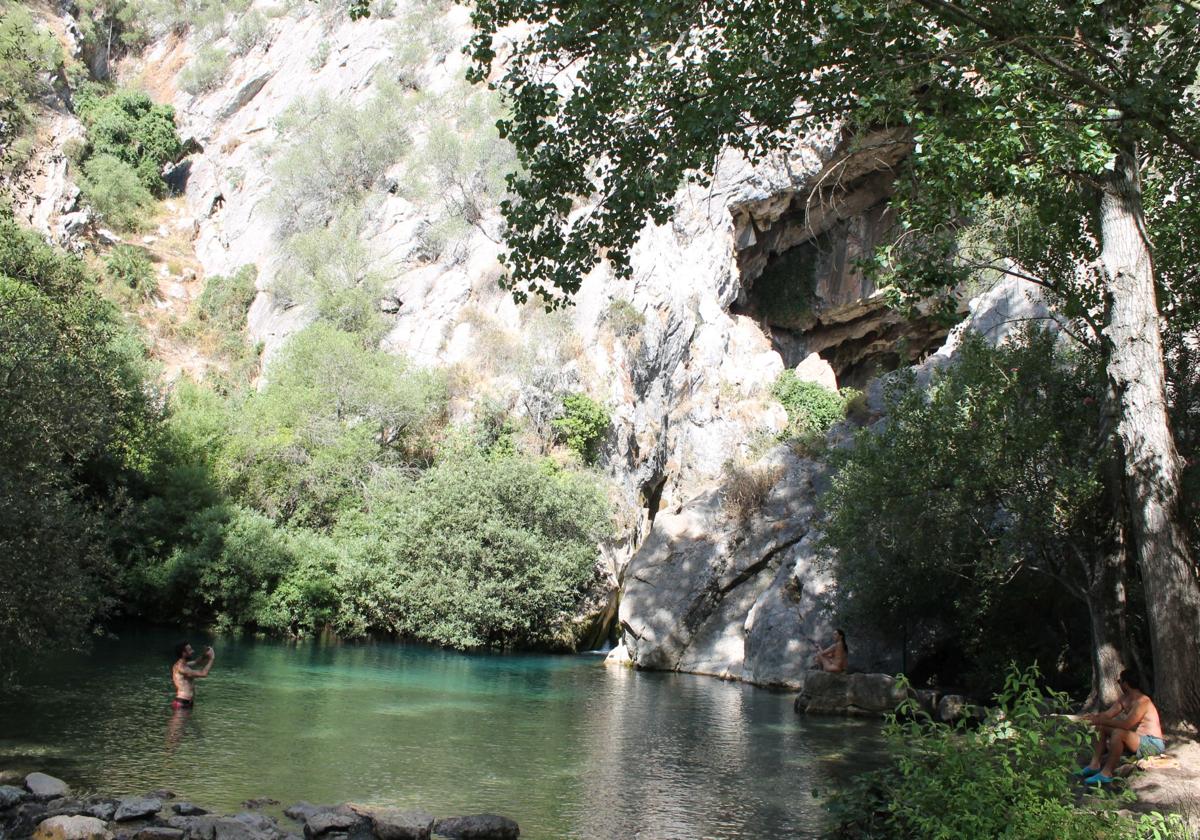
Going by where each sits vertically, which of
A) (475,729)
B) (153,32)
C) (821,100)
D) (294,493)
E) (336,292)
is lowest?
(475,729)

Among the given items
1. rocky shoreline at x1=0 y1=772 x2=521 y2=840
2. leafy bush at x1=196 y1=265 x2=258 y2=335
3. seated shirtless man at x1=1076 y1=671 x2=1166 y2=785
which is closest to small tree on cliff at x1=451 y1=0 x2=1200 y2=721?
seated shirtless man at x1=1076 y1=671 x2=1166 y2=785

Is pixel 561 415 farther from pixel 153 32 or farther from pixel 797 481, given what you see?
pixel 153 32

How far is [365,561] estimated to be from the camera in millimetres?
30281

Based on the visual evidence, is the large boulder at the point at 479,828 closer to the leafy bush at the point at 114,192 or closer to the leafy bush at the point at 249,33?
the leafy bush at the point at 114,192

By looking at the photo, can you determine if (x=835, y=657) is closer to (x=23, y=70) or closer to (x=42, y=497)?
(x=42, y=497)

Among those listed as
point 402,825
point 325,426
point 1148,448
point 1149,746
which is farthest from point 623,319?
point 402,825

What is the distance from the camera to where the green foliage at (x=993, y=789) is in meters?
5.71

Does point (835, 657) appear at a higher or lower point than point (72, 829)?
higher

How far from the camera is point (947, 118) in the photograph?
9.95 m

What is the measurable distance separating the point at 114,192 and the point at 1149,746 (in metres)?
59.0

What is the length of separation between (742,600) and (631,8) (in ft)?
63.8

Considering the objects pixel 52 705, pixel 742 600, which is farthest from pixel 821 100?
pixel 742 600

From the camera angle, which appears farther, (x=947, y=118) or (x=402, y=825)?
(x=947, y=118)

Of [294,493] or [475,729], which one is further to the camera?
[294,493]
